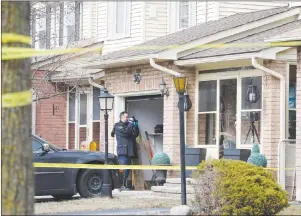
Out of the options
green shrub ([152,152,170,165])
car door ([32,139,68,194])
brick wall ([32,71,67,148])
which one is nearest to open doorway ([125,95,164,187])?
green shrub ([152,152,170,165])

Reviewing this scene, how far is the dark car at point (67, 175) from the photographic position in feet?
57.4

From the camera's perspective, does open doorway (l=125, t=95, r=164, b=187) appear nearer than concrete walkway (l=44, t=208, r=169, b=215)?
No

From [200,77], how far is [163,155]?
2.02 m

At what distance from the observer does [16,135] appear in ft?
28.7

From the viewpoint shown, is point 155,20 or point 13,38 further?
point 155,20

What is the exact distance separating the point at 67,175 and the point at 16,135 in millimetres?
9112

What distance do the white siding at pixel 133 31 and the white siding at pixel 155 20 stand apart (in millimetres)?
206

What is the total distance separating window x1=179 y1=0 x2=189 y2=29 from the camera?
2398 centimetres

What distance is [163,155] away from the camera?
795 inches

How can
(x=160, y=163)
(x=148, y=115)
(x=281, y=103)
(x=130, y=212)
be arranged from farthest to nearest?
(x=148, y=115)
(x=160, y=163)
(x=281, y=103)
(x=130, y=212)

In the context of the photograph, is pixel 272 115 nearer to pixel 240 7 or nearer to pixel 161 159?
pixel 161 159

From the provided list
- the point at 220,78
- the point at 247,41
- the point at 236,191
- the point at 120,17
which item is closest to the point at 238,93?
the point at 220,78

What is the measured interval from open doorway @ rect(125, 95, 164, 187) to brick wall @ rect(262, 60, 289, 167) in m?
4.19

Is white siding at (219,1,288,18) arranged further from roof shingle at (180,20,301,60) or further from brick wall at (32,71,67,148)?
brick wall at (32,71,67,148)
